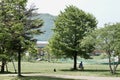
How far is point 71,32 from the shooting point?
56.2 metres

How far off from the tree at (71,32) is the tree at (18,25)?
17.2m

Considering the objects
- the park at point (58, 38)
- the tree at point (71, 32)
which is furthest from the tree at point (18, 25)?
the tree at point (71, 32)

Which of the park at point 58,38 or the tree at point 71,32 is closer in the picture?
the park at point 58,38

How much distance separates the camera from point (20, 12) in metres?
38.1

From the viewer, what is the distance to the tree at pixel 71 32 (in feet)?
183

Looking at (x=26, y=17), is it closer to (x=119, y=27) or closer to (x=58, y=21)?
(x=119, y=27)

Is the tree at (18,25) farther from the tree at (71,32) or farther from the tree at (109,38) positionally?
the tree at (71,32)

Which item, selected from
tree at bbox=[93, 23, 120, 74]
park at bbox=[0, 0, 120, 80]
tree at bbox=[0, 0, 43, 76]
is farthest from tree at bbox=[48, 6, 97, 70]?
tree at bbox=[0, 0, 43, 76]

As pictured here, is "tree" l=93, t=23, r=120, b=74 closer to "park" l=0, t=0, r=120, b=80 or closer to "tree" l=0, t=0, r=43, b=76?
"park" l=0, t=0, r=120, b=80

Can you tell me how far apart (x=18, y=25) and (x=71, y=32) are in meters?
21.1

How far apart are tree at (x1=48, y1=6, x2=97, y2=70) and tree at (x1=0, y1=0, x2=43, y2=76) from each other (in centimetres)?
1724

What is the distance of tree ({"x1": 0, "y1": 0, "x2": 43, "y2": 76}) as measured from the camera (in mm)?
36375

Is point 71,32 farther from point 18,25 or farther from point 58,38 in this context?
point 18,25

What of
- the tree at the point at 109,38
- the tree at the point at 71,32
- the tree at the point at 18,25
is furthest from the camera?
the tree at the point at 71,32
